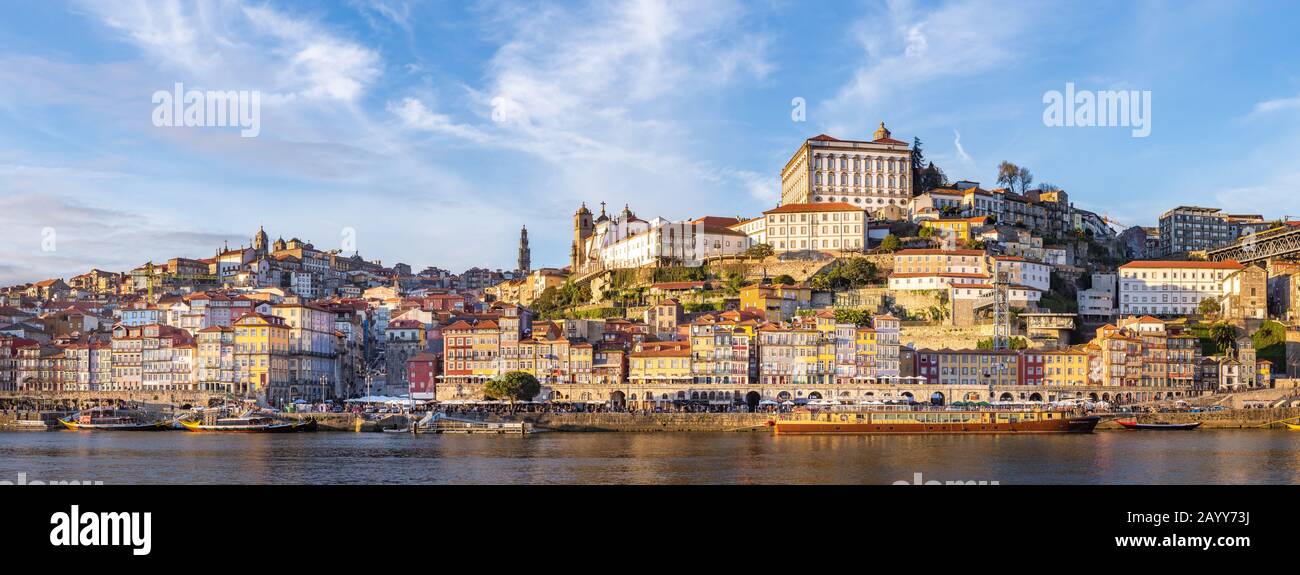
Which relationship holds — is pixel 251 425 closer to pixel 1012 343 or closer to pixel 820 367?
pixel 820 367

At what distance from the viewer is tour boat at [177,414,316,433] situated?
5578 centimetres

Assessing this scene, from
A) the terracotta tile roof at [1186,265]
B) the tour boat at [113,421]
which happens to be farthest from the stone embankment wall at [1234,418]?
the tour boat at [113,421]

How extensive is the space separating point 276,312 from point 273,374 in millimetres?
4402

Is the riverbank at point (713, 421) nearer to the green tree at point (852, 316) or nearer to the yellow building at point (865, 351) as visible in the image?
the yellow building at point (865, 351)

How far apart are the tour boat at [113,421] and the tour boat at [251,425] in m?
2.56

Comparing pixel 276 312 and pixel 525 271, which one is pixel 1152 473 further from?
pixel 525 271

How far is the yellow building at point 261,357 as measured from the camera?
214 ft

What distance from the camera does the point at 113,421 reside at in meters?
61.0

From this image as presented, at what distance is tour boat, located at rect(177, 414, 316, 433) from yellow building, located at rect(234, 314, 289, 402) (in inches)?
263

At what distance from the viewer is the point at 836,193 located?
85.6m

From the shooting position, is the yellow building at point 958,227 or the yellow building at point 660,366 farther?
the yellow building at point 958,227

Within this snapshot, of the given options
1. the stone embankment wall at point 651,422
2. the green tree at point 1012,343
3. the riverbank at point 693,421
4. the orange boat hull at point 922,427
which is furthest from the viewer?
the green tree at point 1012,343

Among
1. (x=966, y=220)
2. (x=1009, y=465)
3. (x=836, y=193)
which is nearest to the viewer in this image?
(x=1009, y=465)
